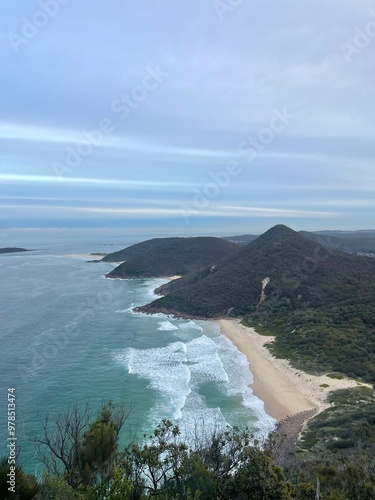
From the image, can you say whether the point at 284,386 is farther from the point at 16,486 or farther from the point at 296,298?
the point at 296,298

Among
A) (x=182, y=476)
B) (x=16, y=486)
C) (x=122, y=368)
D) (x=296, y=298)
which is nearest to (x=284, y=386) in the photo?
(x=122, y=368)

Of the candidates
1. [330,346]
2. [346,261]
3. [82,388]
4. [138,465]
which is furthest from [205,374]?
[346,261]

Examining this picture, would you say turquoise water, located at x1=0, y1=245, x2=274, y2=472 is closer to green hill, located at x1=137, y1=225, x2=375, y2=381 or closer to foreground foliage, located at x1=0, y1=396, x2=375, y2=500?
green hill, located at x1=137, y1=225, x2=375, y2=381

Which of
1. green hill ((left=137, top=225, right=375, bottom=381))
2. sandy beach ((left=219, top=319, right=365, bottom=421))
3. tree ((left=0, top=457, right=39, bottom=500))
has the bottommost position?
sandy beach ((left=219, top=319, right=365, bottom=421))

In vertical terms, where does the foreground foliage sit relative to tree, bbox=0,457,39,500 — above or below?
Answer: below

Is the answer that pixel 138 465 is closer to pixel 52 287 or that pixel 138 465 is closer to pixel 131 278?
pixel 52 287

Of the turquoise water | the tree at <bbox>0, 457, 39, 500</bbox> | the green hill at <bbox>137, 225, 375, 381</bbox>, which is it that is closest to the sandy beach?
the turquoise water

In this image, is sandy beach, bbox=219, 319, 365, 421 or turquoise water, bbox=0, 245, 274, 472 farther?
sandy beach, bbox=219, 319, 365, 421

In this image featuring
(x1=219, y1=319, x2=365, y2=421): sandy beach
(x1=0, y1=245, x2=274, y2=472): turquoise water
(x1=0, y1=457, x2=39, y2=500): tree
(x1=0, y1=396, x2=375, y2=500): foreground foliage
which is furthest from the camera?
(x1=219, y1=319, x2=365, y2=421): sandy beach
